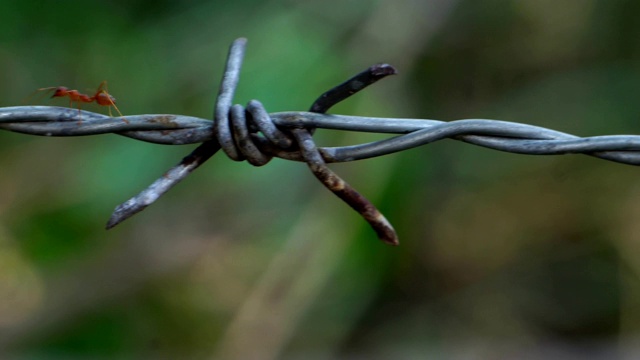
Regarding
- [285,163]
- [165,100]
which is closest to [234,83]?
[285,163]

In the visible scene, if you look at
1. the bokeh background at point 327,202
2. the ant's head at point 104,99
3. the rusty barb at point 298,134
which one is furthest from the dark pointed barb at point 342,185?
the bokeh background at point 327,202

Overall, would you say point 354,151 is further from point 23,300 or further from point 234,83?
point 23,300

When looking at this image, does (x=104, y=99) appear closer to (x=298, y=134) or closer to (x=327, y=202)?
(x=298, y=134)

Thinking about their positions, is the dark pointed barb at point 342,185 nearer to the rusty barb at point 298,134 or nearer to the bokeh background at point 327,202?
the rusty barb at point 298,134

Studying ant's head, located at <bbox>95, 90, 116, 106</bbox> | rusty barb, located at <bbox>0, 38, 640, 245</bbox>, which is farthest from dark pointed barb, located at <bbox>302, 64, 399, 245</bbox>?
ant's head, located at <bbox>95, 90, 116, 106</bbox>

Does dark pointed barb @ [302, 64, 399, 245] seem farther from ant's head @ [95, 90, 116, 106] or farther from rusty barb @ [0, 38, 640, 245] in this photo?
ant's head @ [95, 90, 116, 106]

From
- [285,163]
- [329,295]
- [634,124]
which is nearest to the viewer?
[285,163]
